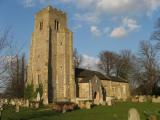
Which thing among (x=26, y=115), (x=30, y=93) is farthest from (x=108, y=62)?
(x=26, y=115)

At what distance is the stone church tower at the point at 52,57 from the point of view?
4879 cm

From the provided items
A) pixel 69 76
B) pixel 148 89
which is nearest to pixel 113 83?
pixel 148 89

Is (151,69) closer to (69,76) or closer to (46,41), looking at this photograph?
(69,76)

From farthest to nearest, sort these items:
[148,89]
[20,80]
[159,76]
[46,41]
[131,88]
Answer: [131,88] → [20,80] → [148,89] → [159,76] → [46,41]

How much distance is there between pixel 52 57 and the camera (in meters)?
50.6

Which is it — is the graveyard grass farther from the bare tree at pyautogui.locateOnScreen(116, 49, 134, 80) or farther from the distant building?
the bare tree at pyautogui.locateOnScreen(116, 49, 134, 80)

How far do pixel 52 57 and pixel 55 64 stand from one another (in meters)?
1.43

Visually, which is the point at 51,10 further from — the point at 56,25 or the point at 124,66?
the point at 124,66

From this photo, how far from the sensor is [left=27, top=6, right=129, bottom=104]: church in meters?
48.9

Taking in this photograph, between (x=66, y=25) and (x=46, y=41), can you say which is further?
(x=66, y=25)

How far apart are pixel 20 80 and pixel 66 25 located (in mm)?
17351

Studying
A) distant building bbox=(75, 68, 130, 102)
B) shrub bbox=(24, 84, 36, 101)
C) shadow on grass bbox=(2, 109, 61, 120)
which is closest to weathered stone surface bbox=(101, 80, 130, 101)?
distant building bbox=(75, 68, 130, 102)

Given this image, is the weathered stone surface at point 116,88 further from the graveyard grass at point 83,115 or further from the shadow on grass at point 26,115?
the shadow on grass at point 26,115

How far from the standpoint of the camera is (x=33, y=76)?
50.6 meters
